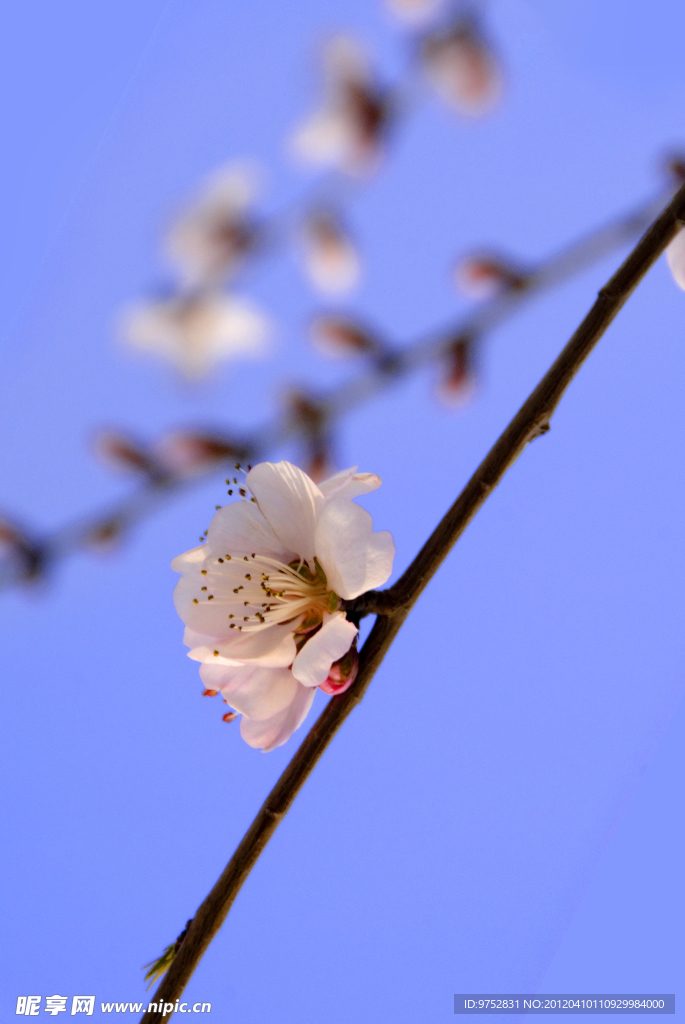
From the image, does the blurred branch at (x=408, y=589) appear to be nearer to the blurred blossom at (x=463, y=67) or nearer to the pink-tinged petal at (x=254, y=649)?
the pink-tinged petal at (x=254, y=649)

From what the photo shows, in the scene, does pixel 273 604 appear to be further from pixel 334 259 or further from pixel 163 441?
pixel 334 259

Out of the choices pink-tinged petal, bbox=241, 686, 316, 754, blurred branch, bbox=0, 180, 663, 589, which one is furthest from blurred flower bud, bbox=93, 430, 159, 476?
pink-tinged petal, bbox=241, 686, 316, 754

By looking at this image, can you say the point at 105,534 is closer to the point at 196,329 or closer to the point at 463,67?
the point at 196,329

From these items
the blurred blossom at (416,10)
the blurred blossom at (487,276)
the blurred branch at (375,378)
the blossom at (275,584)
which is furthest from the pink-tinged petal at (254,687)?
the blurred blossom at (416,10)

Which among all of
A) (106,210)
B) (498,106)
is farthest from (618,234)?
(106,210)

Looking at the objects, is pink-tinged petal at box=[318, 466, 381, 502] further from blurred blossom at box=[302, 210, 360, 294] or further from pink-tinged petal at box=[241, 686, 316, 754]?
blurred blossom at box=[302, 210, 360, 294]

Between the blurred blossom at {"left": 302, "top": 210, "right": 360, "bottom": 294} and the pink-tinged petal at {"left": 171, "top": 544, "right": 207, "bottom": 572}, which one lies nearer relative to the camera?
the pink-tinged petal at {"left": 171, "top": 544, "right": 207, "bottom": 572}

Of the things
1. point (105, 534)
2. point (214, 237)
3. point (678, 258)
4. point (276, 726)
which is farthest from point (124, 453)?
point (678, 258)

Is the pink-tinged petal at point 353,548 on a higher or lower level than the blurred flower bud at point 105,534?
lower
